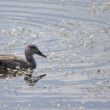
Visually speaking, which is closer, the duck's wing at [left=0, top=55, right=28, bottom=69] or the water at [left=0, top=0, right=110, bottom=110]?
the water at [left=0, top=0, right=110, bottom=110]

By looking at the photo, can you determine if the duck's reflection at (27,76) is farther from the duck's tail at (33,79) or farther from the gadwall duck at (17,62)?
the gadwall duck at (17,62)

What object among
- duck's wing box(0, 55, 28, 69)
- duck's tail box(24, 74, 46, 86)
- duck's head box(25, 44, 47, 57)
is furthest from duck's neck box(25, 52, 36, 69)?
duck's tail box(24, 74, 46, 86)

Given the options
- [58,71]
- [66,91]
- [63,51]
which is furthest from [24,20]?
[66,91]

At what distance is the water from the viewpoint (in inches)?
528

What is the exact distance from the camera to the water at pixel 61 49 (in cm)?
1341

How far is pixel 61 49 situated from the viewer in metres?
16.9

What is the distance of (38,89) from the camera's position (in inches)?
560

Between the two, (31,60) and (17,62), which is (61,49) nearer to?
(31,60)

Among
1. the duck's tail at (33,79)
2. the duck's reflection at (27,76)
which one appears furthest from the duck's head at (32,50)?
the duck's tail at (33,79)

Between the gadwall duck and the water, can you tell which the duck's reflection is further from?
the gadwall duck

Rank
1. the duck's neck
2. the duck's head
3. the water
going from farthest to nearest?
the duck's head
the duck's neck
the water

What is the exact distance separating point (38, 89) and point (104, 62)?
2.36 m

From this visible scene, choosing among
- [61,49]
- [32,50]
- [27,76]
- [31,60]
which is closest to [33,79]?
[27,76]

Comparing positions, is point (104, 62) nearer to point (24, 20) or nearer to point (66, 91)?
point (66, 91)
